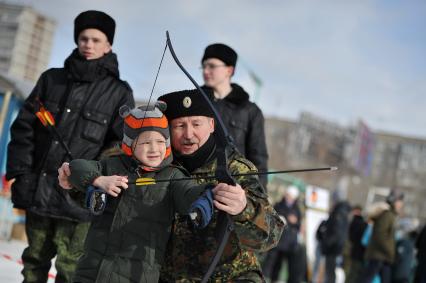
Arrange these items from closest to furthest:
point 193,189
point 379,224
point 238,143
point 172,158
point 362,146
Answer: point 193,189, point 172,158, point 238,143, point 379,224, point 362,146

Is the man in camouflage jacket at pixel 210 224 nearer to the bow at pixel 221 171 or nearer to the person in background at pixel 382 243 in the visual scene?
the bow at pixel 221 171

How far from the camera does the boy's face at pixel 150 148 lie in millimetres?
2559

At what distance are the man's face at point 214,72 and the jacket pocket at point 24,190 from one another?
4.66ft

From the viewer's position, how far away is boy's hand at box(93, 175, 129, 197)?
2442 mm

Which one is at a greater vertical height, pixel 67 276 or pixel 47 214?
pixel 47 214

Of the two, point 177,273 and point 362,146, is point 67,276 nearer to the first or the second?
point 177,273

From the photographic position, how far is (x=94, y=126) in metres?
4.00

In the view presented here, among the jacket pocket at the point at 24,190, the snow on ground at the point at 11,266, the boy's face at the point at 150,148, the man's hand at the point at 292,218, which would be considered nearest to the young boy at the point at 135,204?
the boy's face at the point at 150,148

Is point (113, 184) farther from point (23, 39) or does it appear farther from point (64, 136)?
point (23, 39)

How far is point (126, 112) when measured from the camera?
274cm

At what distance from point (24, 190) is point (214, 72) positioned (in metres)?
1.57

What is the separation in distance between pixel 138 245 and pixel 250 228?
0.44m

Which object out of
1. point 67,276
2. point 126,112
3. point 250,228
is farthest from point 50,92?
point 250,228

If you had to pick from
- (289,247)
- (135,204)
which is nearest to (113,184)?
(135,204)
